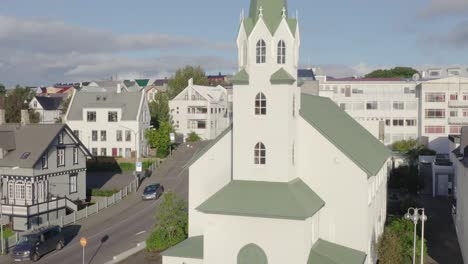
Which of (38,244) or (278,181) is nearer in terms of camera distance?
(278,181)

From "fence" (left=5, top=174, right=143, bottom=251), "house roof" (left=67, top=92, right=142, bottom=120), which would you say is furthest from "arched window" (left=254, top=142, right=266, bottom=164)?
"house roof" (left=67, top=92, right=142, bottom=120)

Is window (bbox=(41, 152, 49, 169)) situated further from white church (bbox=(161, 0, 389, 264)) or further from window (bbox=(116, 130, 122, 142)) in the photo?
window (bbox=(116, 130, 122, 142))

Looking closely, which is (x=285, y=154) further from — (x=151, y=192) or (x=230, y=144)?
(x=151, y=192)

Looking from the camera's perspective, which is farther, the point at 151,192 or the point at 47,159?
the point at 151,192

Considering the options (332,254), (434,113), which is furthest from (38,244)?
(434,113)

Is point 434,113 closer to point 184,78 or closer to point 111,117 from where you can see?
point 111,117

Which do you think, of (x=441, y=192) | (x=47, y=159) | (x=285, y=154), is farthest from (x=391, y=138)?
(x=285, y=154)

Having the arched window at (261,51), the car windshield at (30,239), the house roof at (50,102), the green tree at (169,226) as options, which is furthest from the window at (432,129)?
the house roof at (50,102)
